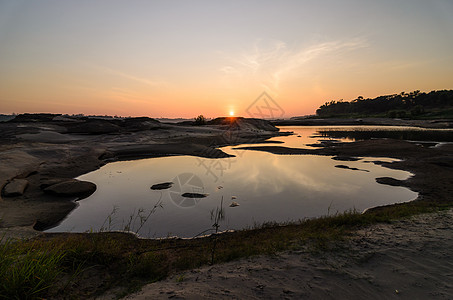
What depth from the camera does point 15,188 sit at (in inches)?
429

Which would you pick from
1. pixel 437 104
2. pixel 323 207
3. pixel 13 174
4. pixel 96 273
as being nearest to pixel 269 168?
pixel 323 207

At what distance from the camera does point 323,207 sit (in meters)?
10.1

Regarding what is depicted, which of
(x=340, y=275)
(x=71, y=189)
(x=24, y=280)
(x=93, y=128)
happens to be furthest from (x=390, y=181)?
(x=93, y=128)

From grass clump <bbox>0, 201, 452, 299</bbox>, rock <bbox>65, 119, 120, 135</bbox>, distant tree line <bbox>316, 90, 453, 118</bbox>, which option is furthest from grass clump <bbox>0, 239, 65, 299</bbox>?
distant tree line <bbox>316, 90, 453, 118</bbox>

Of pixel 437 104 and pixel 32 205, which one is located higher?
pixel 437 104

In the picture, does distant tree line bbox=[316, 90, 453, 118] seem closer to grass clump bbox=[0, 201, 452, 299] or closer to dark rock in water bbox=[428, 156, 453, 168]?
dark rock in water bbox=[428, 156, 453, 168]

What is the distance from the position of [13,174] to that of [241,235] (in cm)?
1443

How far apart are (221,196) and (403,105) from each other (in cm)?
17088

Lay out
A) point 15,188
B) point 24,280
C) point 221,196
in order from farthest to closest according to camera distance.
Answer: point 221,196
point 15,188
point 24,280

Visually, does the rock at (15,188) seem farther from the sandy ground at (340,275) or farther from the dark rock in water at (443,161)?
the dark rock in water at (443,161)

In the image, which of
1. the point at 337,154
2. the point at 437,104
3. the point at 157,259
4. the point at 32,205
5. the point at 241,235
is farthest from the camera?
the point at 437,104

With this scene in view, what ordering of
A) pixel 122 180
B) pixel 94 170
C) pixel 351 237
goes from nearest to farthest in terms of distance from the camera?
pixel 351 237 → pixel 122 180 → pixel 94 170

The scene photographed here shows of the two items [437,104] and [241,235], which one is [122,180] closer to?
[241,235]

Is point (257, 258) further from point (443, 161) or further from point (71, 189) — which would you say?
point (443, 161)
